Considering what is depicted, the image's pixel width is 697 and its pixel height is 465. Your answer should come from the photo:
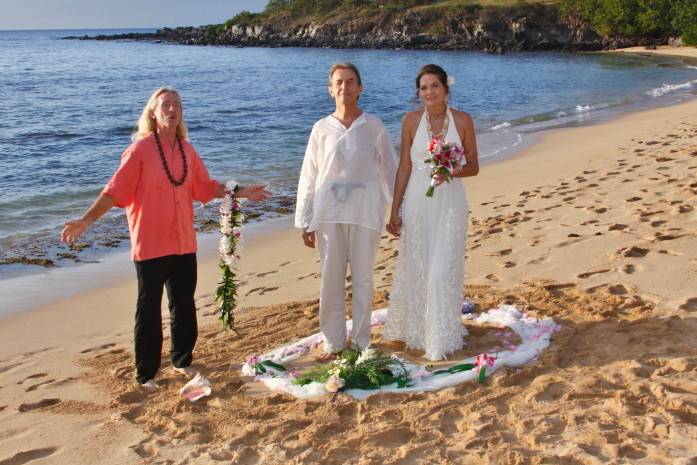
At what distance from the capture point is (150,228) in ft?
15.4

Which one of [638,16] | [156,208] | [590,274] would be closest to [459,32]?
[638,16]

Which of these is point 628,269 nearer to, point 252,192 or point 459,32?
point 252,192

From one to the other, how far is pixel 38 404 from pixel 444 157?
3.23 m

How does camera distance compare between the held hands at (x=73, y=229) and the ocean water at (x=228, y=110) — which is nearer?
the held hands at (x=73, y=229)

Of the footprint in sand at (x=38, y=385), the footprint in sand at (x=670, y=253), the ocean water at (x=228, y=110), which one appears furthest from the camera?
the ocean water at (x=228, y=110)

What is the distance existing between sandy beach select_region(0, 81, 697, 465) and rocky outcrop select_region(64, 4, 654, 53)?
65.5m

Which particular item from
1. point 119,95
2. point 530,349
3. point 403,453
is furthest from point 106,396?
point 119,95

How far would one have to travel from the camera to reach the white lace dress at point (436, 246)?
5000 mm

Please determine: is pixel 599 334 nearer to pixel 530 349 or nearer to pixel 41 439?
pixel 530 349

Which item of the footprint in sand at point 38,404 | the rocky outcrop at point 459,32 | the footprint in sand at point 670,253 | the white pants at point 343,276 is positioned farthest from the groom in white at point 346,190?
the rocky outcrop at point 459,32

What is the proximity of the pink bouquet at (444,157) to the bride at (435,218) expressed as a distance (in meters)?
0.07

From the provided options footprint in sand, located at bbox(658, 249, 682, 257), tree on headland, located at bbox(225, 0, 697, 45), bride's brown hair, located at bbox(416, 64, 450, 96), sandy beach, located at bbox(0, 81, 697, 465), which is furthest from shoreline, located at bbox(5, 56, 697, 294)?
tree on headland, located at bbox(225, 0, 697, 45)

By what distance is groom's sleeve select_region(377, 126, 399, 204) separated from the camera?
4938 millimetres

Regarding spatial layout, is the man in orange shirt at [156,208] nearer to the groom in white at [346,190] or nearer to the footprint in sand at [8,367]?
the groom in white at [346,190]
